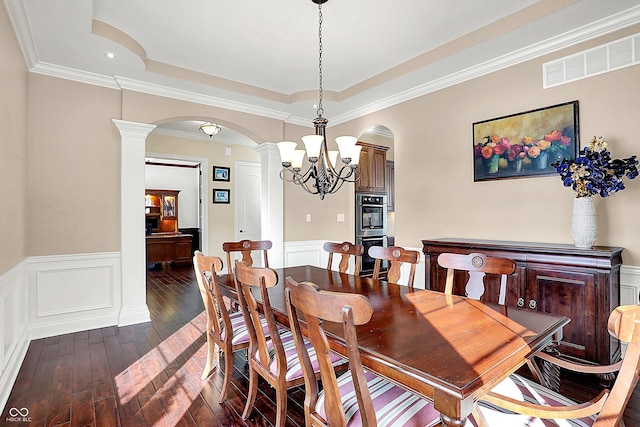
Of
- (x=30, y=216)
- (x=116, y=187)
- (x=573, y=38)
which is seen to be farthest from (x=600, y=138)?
(x=30, y=216)

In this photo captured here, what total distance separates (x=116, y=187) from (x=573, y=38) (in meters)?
4.73

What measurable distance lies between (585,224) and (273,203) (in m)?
3.71

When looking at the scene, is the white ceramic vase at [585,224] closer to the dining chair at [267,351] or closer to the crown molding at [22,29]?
the dining chair at [267,351]

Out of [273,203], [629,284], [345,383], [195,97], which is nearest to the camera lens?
[345,383]

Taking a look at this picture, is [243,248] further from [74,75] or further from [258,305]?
[74,75]

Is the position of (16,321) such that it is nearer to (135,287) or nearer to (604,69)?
(135,287)

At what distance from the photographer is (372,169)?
5.67 m

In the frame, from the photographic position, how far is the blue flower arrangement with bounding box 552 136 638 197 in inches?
92.0

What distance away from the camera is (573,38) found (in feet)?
8.92

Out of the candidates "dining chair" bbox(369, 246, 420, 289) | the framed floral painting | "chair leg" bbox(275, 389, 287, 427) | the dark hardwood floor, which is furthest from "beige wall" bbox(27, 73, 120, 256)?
the framed floral painting

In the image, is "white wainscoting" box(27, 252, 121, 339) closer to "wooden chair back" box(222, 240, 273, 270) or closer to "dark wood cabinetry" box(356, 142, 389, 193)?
"wooden chair back" box(222, 240, 273, 270)

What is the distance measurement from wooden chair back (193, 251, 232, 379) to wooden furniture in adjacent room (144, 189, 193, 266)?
567 cm

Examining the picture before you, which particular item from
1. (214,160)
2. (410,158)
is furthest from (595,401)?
(214,160)

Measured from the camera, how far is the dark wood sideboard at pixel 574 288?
2.21 meters
